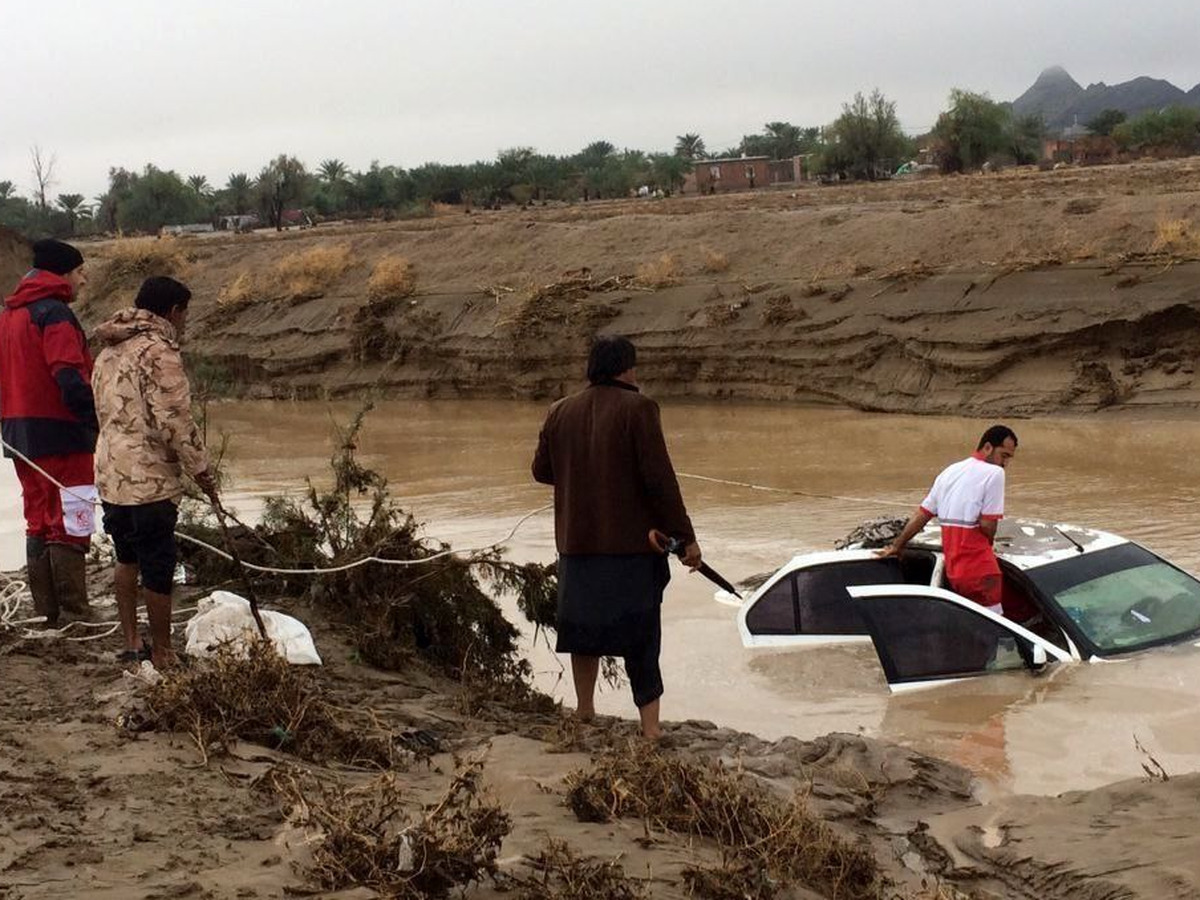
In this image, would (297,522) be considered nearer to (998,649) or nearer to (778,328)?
(998,649)

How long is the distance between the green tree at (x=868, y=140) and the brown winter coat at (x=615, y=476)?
62.6 meters

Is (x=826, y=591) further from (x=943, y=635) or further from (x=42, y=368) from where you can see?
(x=42, y=368)

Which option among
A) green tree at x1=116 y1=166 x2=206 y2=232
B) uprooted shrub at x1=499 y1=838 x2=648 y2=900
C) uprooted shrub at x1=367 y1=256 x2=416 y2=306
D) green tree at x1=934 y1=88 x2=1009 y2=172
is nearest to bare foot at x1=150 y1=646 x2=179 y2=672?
uprooted shrub at x1=499 y1=838 x2=648 y2=900

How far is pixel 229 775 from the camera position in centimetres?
514

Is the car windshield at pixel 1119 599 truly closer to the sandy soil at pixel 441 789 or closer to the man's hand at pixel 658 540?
the sandy soil at pixel 441 789

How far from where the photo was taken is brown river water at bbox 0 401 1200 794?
7855 mm

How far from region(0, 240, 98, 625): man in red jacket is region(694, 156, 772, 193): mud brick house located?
72931mm

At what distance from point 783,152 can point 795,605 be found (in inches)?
3885

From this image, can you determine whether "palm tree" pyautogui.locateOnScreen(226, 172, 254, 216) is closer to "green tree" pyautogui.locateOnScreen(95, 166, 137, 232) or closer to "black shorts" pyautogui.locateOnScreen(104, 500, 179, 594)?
"green tree" pyautogui.locateOnScreen(95, 166, 137, 232)

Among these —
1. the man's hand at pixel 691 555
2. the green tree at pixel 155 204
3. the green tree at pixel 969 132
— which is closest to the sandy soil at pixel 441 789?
the man's hand at pixel 691 555

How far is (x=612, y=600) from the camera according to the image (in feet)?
20.8

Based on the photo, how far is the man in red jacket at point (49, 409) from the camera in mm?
7223

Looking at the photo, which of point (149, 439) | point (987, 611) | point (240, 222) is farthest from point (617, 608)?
point (240, 222)

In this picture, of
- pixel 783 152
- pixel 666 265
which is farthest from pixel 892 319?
pixel 783 152
